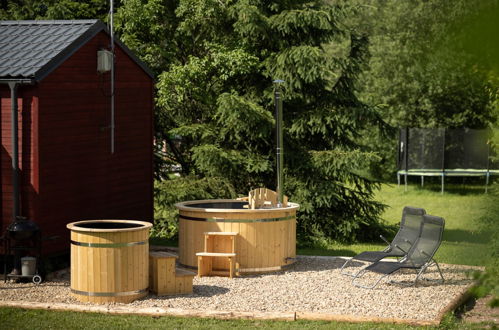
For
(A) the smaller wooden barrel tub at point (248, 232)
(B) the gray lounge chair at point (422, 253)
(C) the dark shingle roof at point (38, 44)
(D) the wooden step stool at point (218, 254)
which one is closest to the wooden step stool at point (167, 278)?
(D) the wooden step stool at point (218, 254)

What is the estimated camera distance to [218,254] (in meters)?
11.1

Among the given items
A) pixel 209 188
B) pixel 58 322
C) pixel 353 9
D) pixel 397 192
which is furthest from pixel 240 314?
pixel 397 192

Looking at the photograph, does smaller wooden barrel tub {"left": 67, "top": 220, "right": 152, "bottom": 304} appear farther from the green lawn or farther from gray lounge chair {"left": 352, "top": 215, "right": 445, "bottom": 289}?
the green lawn

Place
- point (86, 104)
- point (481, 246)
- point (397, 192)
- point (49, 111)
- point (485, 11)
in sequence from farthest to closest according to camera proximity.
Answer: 1. point (397, 192)
2. point (86, 104)
3. point (49, 111)
4. point (481, 246)
5. point (485, 11)

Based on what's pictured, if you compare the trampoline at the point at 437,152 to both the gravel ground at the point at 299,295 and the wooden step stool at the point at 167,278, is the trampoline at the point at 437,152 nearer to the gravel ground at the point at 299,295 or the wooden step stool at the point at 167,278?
the gravel ground at the point at 299,295

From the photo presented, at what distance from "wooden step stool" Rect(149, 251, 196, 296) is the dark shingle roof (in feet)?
10.3

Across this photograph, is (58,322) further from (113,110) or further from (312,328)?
(113,110)

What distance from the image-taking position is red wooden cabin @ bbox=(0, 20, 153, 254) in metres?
10.6

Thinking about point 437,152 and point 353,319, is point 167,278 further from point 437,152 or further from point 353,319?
point 437,152

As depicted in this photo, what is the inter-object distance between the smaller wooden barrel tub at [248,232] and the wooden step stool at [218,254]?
0.40 ft

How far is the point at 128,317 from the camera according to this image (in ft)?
28.3

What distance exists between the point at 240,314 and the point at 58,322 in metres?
2.06

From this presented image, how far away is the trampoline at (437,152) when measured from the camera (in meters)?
27.9

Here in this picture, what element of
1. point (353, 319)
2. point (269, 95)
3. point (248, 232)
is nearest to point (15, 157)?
point (248, 232)
